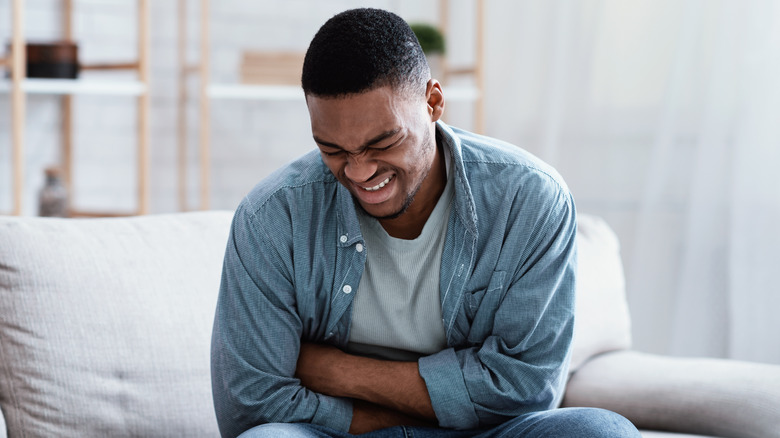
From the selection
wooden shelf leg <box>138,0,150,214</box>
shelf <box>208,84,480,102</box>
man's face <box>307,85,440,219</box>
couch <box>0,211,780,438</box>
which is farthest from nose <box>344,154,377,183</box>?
shelf <box>208,84,480,102</box>

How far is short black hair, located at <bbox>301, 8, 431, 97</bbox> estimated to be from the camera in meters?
1.21

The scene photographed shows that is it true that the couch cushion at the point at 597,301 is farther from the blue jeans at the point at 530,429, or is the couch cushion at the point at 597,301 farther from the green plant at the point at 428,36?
the green plant at the point at 428,36

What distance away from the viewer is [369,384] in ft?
4.44

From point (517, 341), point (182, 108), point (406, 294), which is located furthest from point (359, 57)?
point (182, 108)

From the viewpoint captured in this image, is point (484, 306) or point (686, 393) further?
point (686, 393)

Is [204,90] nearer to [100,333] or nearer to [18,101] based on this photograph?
[18,101]

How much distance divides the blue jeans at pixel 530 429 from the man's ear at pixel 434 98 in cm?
49

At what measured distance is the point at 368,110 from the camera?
1.22 metres

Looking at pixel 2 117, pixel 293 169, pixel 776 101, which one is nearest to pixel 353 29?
pixel 293 169

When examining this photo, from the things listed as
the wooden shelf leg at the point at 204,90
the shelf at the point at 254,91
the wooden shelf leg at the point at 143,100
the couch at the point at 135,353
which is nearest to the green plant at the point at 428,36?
Result: the shelf at the point at 254,91

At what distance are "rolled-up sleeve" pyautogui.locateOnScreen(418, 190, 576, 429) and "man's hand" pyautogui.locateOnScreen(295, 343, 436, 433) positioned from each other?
0.02 m

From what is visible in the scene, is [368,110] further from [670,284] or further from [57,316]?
[670,284]

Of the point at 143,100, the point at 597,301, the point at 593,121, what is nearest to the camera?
the point at 597,301

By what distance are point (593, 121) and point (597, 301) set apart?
104 cm
